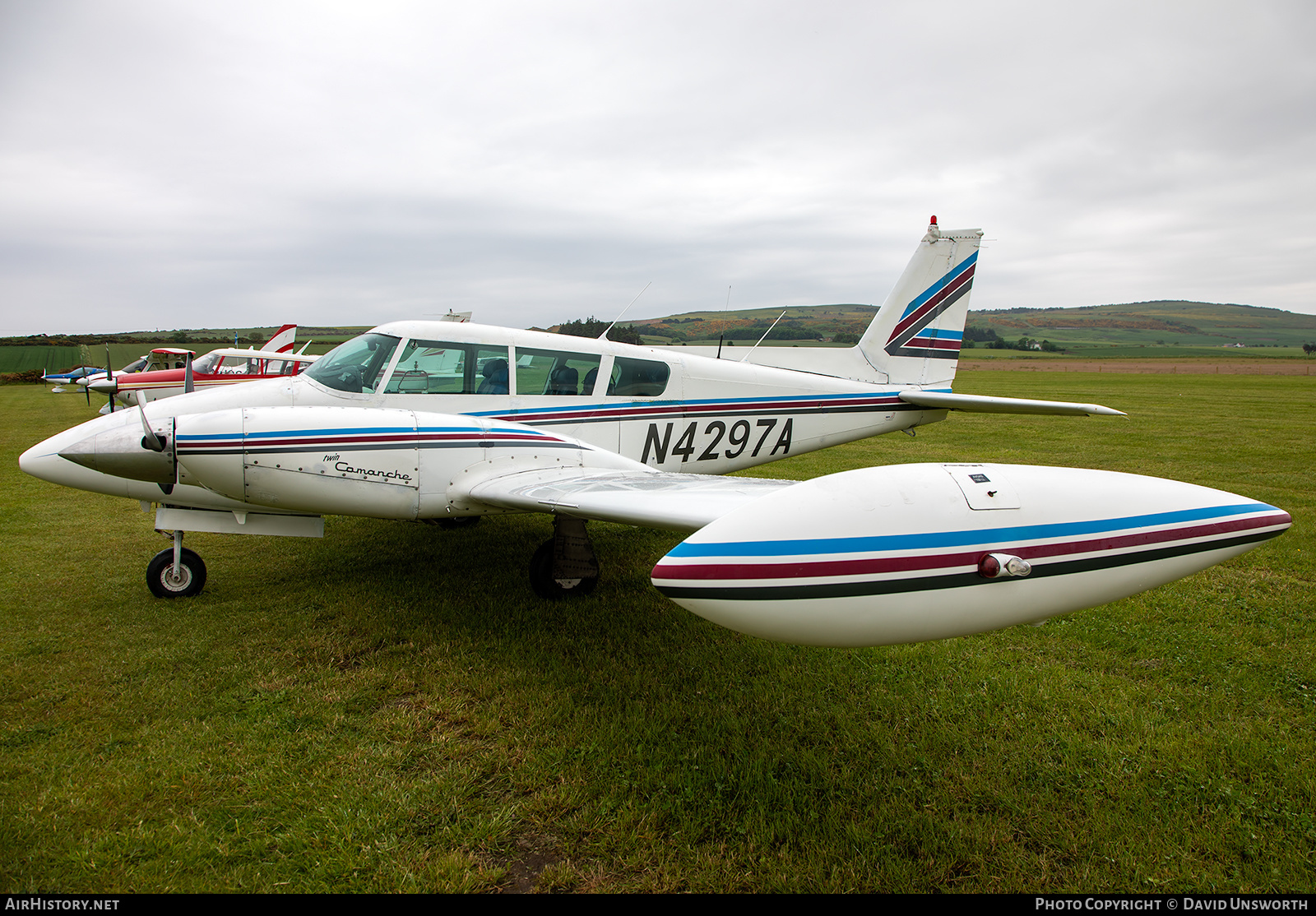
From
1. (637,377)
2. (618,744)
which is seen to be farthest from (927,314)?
(618,744)

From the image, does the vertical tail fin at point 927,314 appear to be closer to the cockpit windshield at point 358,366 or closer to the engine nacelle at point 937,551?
the engine nacelle at point 937,551

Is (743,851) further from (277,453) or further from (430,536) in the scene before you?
(430,536)

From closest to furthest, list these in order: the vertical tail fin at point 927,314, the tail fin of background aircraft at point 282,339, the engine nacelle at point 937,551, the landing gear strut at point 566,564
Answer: the engine nacelle at point 937,551 < the landing gear strut at point 566,564 < the vertical tail fin at point 927,314 < the tail fin of background aircraft at point 282,339

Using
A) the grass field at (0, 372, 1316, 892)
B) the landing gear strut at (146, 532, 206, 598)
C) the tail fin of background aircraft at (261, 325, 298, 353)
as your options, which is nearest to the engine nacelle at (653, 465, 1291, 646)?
the grass field at (0, 372, 1316, 892)

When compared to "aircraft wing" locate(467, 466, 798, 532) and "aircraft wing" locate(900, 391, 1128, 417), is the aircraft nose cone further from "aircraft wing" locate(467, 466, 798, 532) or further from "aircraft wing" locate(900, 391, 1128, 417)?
"aircraft wing" locate(900, 391, 1128, 417)

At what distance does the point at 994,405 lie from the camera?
268 inches

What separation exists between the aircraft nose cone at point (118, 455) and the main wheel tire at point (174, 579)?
3.59 feet

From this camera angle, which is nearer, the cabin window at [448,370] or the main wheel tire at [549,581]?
the main wheel tire at [549,581]

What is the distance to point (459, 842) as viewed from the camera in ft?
8.20

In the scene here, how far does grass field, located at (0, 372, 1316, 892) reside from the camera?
2420 millimetres

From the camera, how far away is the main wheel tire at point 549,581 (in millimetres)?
5027

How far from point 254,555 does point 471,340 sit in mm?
3098

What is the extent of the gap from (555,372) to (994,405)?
4.72 metres

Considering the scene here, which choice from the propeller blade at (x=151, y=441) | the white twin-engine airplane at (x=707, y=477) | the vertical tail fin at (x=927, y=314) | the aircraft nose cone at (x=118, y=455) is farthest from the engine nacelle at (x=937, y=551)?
the vertical tail fin at (x=927, y=314)
